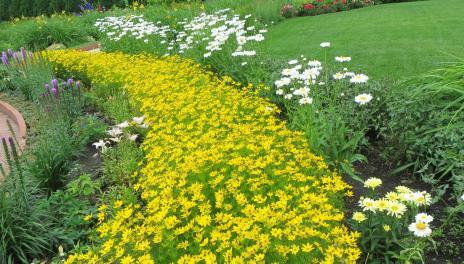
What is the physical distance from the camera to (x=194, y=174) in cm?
371

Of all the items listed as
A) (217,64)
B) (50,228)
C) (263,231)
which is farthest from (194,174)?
(217,64)

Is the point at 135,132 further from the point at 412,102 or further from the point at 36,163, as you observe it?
the point at 412,102

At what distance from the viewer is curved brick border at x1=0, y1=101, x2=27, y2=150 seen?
6.22 meters

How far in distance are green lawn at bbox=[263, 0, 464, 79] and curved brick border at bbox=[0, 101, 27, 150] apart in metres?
4.78

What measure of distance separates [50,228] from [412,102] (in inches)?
151

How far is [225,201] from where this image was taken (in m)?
3.41

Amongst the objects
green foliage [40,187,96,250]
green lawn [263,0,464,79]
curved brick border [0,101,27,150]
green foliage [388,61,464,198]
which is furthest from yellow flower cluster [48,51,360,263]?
green lawn [263,0,464,79]

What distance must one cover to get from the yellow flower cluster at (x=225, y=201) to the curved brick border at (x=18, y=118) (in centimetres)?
190

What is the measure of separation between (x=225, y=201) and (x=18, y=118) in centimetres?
519

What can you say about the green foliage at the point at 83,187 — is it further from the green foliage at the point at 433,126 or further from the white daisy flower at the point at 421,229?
the green foliage at the point at 433,126

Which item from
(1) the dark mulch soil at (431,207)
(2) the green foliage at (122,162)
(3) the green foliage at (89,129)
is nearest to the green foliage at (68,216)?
(2) the green foliage at (122,162)

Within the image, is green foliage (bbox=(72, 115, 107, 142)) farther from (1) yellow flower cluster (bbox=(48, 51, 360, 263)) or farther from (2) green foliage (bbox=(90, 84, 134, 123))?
(1) yellow flower cluster (bbox=(48, 51, 360, 263))

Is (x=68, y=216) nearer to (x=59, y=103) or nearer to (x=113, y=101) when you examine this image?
(x=59, y=103)

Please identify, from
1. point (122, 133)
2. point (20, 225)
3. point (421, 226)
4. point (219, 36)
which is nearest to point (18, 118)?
point (122, 133)
